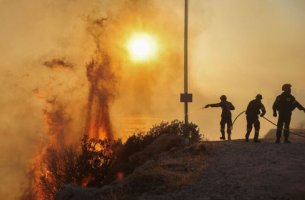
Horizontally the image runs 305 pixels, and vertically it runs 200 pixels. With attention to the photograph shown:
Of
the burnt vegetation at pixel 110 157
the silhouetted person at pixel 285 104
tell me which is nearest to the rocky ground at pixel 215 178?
the silhouetted person at pixel 285 104

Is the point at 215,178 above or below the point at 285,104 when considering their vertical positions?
below

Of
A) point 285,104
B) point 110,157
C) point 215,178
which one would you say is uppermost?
point 285,104

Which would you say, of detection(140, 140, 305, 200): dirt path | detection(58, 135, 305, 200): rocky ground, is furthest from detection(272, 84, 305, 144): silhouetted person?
detection(58, 135, 305, 200): rocky ground

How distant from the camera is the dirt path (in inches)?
516

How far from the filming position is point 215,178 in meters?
14.8

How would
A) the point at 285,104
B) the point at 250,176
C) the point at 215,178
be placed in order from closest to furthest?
the point at 250,176
the point at 215,178
the point at 285,104

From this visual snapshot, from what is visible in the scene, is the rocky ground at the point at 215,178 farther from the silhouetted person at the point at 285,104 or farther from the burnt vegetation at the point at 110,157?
the burnt vegetation at the point at 110,157

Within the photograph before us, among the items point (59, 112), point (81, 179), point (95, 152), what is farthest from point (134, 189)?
point (59, 112)

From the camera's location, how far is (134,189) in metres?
14.5

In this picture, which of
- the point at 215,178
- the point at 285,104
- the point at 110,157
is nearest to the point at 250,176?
the point at 215,178

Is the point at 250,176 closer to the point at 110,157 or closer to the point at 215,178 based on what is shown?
the point at 215,178

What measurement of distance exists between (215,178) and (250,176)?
3.44 feet

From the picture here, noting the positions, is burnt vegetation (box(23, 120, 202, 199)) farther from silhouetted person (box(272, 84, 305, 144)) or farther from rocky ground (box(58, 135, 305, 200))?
rocky ground (box(58, 135, 305, 200))

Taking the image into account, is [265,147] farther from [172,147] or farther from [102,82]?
[102,82]
